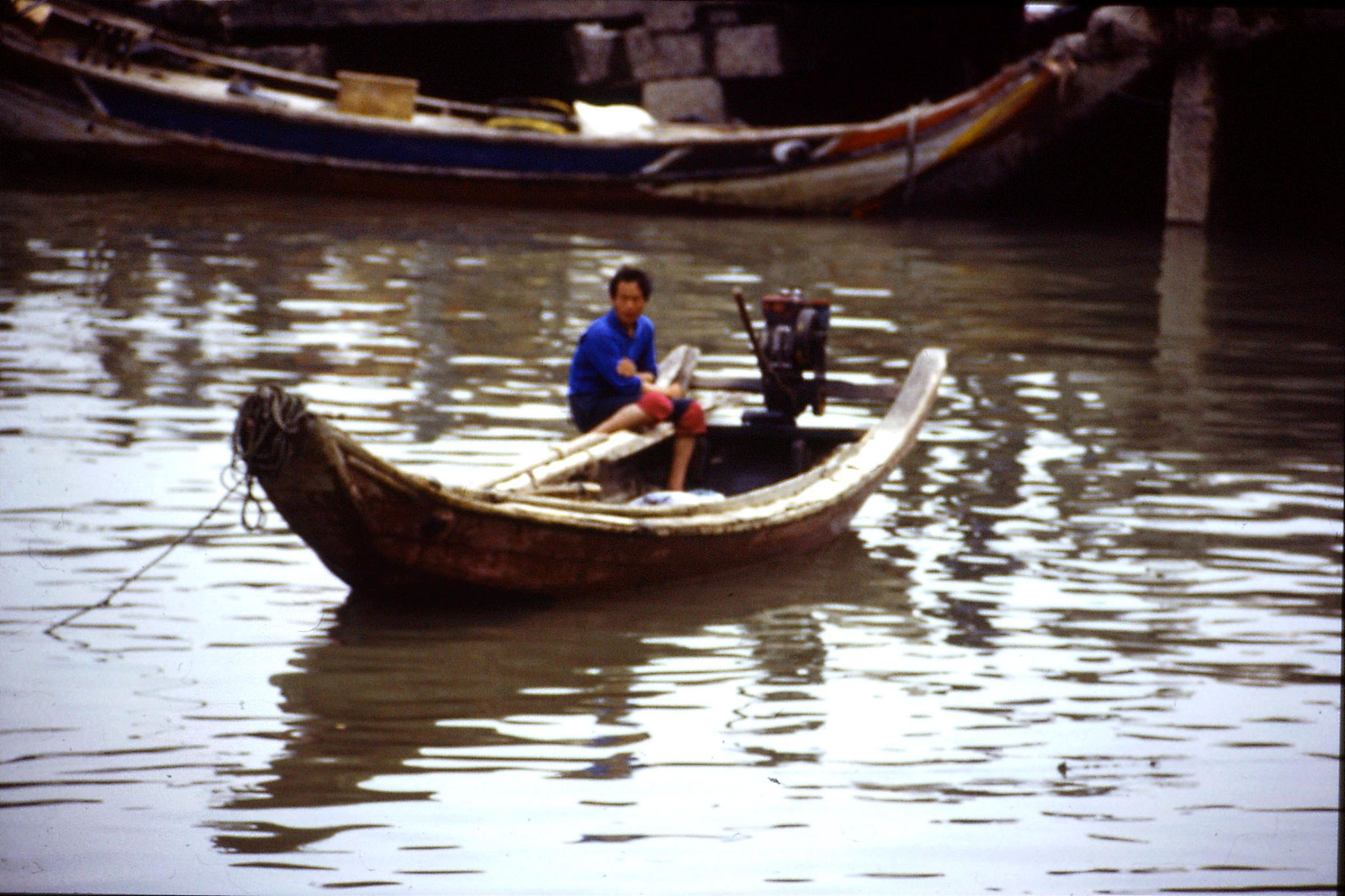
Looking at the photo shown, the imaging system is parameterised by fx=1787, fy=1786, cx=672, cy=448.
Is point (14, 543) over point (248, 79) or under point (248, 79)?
under

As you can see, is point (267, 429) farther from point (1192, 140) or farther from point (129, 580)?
point (1192, 140)

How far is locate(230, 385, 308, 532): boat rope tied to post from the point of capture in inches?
193

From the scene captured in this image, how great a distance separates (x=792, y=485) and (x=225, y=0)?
1657 centimetres

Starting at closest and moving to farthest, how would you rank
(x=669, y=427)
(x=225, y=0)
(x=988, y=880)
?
1. (x=988, y=880)
2. (x=669, y=427)
3. (x=225, y=0)

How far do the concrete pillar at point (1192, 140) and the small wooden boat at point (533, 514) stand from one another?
11637mm

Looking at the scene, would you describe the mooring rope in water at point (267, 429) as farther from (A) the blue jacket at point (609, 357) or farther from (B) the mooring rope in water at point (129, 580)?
(A) the blue jacket at point (609, 357)

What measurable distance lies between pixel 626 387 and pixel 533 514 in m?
1.68

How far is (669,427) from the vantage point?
7215mm

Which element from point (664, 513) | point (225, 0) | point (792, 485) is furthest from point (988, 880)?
point (225, 0)

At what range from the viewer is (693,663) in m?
5.38

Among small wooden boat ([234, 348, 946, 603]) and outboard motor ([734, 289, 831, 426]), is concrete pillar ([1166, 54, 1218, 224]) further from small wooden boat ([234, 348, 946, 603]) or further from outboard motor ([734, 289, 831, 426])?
small wooden boat ([234, 348, 946, 603])

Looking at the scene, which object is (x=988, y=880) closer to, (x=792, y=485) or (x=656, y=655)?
(x=656, y=655)

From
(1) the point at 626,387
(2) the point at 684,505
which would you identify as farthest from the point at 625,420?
(2) the point at 684,505

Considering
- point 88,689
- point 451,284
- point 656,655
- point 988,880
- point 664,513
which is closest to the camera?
point 988,880
